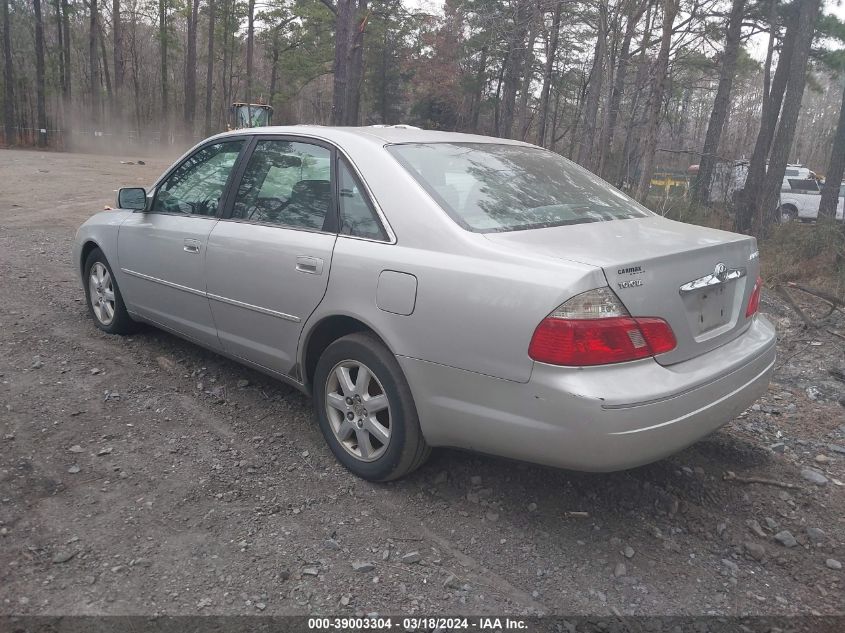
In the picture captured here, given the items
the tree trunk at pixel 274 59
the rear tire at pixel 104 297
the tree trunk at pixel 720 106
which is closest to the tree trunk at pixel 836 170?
the tree trunk at pixel 720 106

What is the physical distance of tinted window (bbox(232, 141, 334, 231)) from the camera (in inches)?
136

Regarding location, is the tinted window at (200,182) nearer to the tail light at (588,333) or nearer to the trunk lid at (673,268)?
the trunk lid at (673,268)

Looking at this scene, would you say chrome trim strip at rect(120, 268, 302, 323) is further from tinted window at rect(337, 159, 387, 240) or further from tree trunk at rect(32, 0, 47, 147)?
tree trunk at rect(32, 0, 47, 147)

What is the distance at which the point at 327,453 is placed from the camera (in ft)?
11.6

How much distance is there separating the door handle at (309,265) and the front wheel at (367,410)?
36 cm

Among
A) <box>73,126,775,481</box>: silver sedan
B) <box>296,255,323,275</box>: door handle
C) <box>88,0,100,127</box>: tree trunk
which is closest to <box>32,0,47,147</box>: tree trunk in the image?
<box>88,0,100,127</box>: tree trunk

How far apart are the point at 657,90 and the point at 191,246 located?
7878mm

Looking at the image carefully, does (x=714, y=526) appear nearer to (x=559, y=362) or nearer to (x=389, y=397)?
(x=559, y=362)

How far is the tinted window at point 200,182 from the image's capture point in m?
4.09

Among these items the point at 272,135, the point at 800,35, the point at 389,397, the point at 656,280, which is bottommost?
the point at 389,397

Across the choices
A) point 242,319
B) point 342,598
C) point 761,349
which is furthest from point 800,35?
point 342,598

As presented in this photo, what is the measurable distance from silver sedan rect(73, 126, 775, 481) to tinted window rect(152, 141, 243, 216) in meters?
0.02

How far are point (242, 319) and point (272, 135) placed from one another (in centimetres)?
108

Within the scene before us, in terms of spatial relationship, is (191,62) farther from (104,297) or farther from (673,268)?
(673,268)
